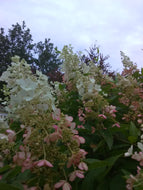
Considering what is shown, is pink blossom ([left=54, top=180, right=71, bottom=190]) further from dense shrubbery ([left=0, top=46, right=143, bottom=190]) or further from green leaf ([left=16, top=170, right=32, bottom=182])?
Answer: green leaf ([left=16, top=170, right=32, bottom=182])

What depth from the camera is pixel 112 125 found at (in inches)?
54.2

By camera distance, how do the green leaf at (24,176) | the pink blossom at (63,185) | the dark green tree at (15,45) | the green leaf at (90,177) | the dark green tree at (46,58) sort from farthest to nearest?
the dark green tree at (46,58)
the dark green tree at (15,45)
the green leaf at (90,177)
the green leaf at (24,176)
the pink blossom at (63,185)

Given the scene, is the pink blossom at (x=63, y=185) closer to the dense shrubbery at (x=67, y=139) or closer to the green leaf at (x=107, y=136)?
the dense shrubbery at (x=67, y=139)

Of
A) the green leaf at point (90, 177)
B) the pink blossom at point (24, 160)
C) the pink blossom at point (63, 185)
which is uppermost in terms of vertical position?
the pink blossom at point (24, 160)

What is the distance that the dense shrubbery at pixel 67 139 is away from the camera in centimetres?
90

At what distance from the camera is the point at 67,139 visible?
934 mm

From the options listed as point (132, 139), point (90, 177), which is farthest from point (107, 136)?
point (90, 177)

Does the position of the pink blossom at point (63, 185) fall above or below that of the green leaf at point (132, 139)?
below

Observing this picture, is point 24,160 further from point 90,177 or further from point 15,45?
point 15,45

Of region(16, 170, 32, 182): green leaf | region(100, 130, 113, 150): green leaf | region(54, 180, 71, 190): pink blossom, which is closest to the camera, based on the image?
region(54, 180, 71, 190): pink blossom

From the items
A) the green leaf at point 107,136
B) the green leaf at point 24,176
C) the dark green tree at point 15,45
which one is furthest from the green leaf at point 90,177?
the dark green tree at point 15,45

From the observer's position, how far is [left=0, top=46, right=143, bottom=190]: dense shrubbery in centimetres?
90

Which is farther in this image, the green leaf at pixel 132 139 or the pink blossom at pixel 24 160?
the green leaf at pixel 132 139

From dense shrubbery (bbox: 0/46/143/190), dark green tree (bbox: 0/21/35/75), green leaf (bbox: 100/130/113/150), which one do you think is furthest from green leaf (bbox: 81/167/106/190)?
dark green tree (bbox: 0/21/35/75)
